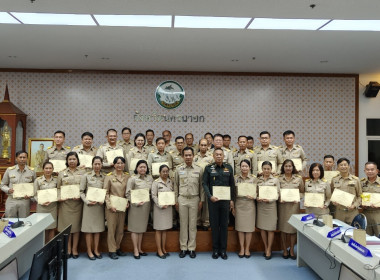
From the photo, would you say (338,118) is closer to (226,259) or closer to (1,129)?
(226,259)

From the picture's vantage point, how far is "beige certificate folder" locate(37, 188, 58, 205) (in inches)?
173

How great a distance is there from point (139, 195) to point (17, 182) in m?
1.72

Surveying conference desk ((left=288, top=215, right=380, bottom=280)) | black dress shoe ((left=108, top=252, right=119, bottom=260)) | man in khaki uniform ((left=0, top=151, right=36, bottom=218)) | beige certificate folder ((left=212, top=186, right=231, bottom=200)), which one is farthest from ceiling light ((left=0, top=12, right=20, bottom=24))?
conference desk ((left=288, top=215, right=380, bottom=280))

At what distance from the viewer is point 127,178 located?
4723mm

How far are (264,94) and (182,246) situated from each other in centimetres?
510

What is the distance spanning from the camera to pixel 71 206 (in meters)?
4.57

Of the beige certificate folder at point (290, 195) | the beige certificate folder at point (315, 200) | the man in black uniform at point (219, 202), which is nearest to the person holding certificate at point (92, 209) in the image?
the man in black uniform at point (219, 202)

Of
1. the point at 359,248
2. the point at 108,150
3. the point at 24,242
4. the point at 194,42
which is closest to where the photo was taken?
the point at 359,248

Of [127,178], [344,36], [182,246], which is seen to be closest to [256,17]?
[344,36]

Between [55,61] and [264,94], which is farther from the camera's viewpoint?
[264,94]

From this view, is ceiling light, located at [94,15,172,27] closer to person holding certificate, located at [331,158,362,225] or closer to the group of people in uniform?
the group of people in uniform

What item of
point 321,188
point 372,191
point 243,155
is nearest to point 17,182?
point 243,155

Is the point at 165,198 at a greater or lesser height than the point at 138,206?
greater

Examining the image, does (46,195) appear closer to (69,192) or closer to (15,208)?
(69,192)
